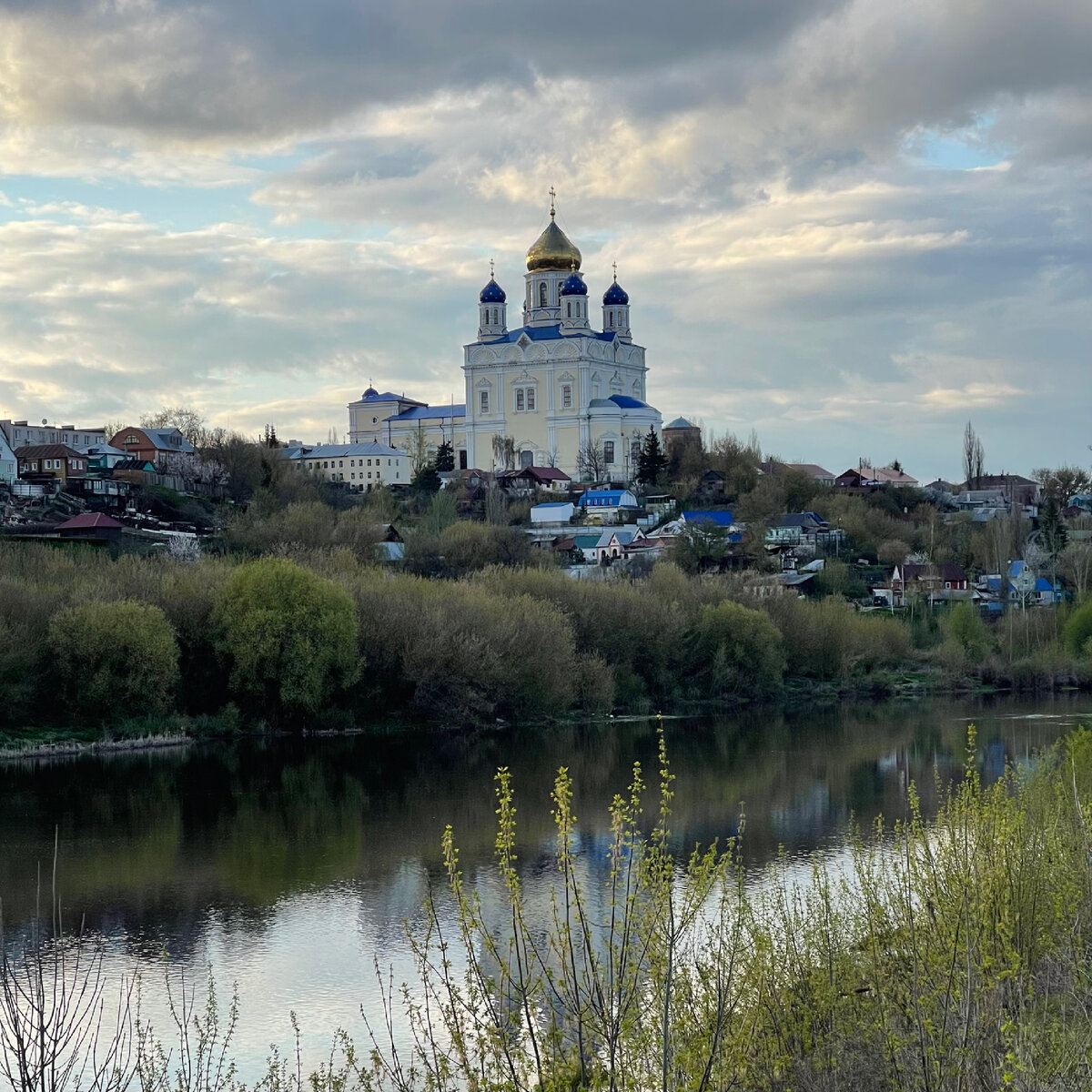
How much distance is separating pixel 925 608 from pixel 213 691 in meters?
22.2

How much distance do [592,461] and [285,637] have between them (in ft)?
129

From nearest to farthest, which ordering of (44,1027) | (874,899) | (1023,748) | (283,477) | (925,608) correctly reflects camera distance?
(44,1027) < (874,899) < (1023,748) < (925,608) < (283,477)

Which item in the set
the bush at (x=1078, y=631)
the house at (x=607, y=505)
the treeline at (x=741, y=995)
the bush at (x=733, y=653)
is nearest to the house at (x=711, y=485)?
the house at (x=607, y=505)

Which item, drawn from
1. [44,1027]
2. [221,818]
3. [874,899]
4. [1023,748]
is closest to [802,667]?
[1023,748]

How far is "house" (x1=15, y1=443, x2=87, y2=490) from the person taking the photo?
48.6 meters

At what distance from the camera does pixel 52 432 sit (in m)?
62.0

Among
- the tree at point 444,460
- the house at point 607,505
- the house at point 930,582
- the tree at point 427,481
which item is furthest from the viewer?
the tree at point 444,460

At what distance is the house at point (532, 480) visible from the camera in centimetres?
5997

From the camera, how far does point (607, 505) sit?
181 ft

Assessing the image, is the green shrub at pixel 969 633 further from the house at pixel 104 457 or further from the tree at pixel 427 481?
the house at pixel 104 457

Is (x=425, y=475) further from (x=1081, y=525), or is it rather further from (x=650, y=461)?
(x=1081, y=525)

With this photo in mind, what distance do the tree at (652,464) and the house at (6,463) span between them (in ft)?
79.8

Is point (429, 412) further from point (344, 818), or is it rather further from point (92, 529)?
point (344, 818)

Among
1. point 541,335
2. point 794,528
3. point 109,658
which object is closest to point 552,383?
point 541,335
